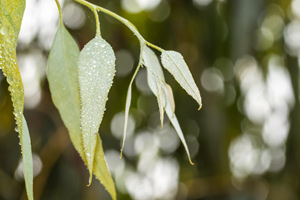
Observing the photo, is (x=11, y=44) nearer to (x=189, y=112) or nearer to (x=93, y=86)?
(x=93, y=86)

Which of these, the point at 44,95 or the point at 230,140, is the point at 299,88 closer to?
the point at 230,140

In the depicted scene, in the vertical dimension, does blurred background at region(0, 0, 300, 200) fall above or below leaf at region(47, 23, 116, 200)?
below

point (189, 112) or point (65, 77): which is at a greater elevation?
point (65, 77)

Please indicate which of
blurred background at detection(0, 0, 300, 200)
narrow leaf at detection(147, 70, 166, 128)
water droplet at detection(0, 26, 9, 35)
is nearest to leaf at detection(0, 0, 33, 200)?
water droplet at detection(0, 26, 9, 35)

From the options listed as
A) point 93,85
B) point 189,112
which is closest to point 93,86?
point 93,85

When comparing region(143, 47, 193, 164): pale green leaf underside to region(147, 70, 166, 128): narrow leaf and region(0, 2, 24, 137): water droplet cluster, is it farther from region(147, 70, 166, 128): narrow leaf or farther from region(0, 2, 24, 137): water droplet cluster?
region(0, 2, 24, 137): water droplet cluster

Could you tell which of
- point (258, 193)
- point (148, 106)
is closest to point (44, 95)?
point (148, 106)
